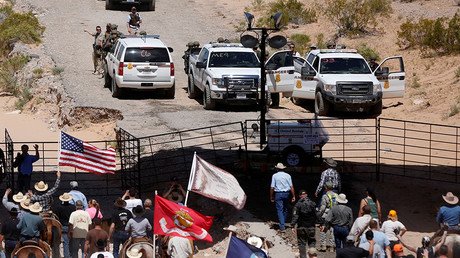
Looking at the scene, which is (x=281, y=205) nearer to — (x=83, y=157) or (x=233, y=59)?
(x=83, y=157)

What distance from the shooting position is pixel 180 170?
25.4 m

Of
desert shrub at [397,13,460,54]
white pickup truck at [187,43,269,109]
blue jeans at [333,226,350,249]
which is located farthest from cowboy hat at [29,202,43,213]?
desert shrub at [397,13,460,54]

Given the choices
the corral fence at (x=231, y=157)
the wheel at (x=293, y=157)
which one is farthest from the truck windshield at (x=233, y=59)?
the wheel at (x=293, y=157)

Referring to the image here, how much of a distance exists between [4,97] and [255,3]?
14035 millimetres

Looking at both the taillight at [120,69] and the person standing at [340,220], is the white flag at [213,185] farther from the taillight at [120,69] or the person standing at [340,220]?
the taillight at [120,69]

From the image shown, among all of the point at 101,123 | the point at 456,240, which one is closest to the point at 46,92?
the point at 101,123

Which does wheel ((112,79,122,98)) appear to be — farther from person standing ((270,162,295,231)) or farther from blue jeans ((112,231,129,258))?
blue jeans ((112,231,129,258))

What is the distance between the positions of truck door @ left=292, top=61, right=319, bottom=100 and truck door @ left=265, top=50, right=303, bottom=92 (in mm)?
211

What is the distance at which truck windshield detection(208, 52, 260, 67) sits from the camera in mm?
32500

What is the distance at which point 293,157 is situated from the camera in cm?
2531

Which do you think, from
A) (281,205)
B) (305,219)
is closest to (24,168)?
(281,205)

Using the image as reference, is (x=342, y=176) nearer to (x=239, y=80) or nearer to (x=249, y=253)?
(x=239, y=80)

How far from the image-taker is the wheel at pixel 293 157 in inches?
995

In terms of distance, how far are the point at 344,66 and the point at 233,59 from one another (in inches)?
121
